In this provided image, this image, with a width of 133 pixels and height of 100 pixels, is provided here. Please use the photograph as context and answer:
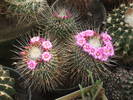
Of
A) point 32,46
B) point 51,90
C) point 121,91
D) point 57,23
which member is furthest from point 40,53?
point 121,91

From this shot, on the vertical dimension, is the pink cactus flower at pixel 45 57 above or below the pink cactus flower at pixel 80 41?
below

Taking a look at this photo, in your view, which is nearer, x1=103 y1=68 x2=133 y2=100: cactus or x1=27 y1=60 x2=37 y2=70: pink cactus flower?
x1=27 y1=60 x2=37 y2=70: pink cactus flower

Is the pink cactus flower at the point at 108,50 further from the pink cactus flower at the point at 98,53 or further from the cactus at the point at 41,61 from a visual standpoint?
the cactus at the point at 41,61

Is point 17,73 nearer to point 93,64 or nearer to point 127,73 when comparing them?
point 93,64

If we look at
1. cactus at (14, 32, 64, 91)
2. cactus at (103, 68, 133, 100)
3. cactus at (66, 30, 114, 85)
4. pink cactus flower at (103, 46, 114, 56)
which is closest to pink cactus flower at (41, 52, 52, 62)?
cactus at (14, 32, 64, 91)

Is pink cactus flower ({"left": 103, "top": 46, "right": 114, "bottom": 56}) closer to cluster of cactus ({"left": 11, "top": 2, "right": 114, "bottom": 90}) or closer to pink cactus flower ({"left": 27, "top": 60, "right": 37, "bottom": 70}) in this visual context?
cluster of cactus ({"left": 11, "top": 2, "right": 114, "bottom": 90})

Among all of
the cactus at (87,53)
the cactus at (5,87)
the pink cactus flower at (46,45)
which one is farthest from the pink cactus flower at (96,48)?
the cactus at (5,87)
